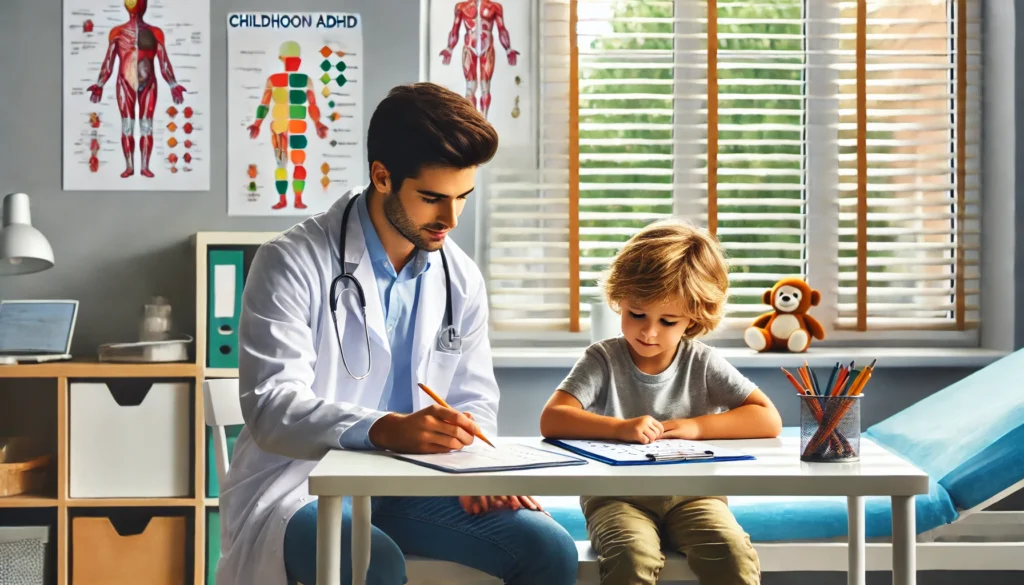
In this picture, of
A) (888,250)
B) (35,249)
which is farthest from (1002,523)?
(35,249)

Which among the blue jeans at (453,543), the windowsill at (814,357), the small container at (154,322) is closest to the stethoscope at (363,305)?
the blue jeans at (453,543)

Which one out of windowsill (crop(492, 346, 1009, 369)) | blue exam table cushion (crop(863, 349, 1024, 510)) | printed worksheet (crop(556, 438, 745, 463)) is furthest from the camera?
windowsill (crop(492, 346, 1009, 369))

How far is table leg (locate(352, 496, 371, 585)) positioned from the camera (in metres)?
1.39

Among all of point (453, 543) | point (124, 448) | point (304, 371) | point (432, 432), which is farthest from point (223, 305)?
point (432, 432)

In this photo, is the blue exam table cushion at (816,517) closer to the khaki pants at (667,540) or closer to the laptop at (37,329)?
the khaki pants at (667,540)

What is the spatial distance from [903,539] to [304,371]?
0.91 meters

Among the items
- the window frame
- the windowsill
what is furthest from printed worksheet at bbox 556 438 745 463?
the window frame

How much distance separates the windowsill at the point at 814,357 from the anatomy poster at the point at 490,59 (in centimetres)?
66

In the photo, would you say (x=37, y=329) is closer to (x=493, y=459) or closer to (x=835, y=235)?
(x=493, y=459)

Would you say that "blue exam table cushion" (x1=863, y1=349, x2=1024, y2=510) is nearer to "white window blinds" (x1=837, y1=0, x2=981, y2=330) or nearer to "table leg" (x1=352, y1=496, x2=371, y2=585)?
"white window blinds" (x1=837, y1=0, x2=981, y2=330)

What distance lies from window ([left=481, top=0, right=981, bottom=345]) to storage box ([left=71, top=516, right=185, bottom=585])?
3.73ft

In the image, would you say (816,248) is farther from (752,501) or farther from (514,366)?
(752,501)

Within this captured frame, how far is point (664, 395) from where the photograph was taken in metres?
1.72

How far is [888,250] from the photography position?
3.19m
